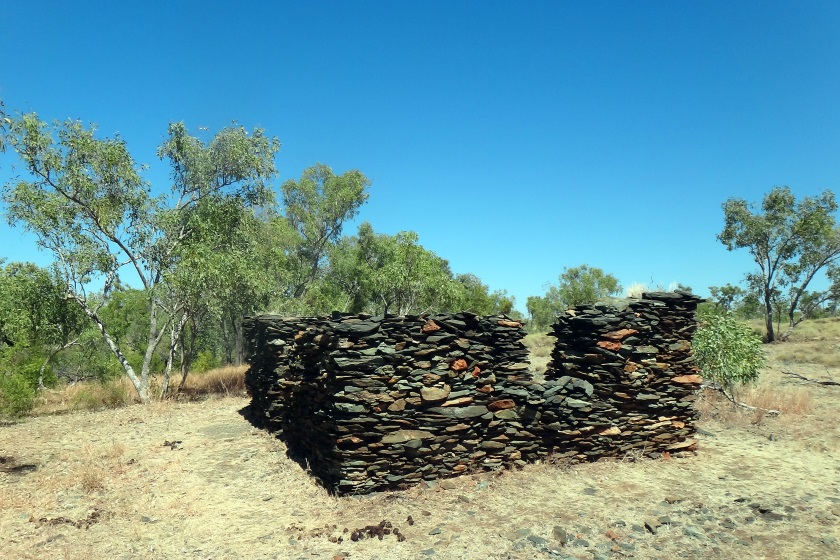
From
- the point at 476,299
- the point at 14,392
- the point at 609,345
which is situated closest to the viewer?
the point at 609,345

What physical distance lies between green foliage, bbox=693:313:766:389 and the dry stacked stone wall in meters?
4.09

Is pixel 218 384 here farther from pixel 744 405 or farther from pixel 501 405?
pixel 744 405

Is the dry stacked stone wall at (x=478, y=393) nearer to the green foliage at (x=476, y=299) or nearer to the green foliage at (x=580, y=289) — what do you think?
the green foliage at (x=476, y=299)

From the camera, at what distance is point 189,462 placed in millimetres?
9711

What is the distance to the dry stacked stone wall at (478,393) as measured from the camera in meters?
7.63

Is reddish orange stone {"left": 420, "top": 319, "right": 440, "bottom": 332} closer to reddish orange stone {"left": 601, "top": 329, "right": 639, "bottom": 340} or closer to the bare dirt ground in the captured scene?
the bare dirt ground

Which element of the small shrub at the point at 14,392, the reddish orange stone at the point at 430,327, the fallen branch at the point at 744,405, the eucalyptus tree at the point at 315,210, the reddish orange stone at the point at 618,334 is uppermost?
the eucalyptus tree at the point at 315,210

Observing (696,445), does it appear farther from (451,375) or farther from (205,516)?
(205,516)

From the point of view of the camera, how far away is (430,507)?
7141 mm

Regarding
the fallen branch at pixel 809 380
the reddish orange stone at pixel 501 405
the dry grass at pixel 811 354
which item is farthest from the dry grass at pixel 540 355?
the dry grass at pixel 811 354

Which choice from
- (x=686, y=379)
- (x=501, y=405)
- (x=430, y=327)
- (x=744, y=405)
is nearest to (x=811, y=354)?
(x=744, y=405)

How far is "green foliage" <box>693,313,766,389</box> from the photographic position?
12852 millimetres

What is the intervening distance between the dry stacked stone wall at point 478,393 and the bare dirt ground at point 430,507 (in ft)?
1.27

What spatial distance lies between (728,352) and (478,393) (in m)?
8.22
